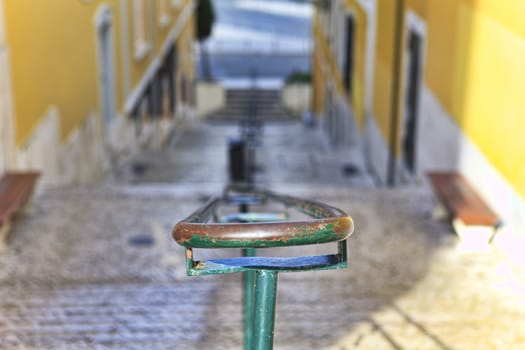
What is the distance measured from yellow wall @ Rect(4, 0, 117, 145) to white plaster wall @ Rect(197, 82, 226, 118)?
15465 mm

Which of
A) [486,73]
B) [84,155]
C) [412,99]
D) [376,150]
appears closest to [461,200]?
[486,73]

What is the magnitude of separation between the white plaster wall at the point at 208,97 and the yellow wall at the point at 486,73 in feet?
61.8

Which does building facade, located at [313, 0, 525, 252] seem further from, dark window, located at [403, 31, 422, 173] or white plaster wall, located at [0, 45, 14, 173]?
white plaster wall, located at [0, 45, 14, 173]

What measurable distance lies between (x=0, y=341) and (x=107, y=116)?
9912mm

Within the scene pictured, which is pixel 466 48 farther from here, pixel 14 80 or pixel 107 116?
pixel 107 116

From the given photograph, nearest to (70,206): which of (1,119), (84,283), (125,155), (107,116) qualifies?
(1,119)

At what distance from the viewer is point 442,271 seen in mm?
6133

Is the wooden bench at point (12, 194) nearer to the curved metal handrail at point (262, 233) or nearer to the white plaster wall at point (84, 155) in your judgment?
the white plaster wall at point (84, 155)

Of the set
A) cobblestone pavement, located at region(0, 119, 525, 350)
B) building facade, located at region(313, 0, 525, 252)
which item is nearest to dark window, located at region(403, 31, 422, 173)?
building facade, located at region(313, 0, 525, 252)

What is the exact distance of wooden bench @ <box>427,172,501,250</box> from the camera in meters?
6.52

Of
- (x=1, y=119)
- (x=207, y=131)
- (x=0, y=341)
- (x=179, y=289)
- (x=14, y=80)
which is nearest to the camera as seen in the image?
(x=0, y=341)

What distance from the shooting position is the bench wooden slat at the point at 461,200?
6.52 m

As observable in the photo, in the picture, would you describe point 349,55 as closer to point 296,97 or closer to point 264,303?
point 296,97

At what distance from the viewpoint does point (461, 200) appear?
7105mm
